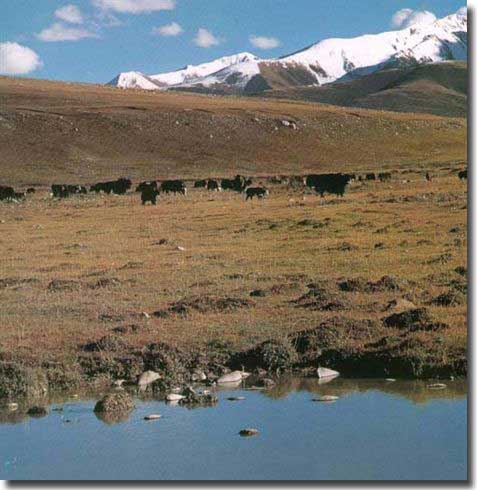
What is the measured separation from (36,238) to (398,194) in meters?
18.5

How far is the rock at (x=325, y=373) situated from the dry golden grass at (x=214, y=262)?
1.36 meters

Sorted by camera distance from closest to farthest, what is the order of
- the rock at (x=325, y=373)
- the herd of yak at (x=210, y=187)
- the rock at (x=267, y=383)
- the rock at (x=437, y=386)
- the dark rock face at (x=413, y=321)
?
the rock at (x=437, y=386) < the rock at (x=267, y=383) < the rock at (x=325, y=373) < the dark rock face at (x=413, y=321) < the herd of yak at (x=210, y=187)

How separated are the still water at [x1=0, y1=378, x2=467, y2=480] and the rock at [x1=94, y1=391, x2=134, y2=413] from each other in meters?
0.11

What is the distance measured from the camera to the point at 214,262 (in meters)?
22.6

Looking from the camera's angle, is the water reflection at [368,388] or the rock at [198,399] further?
the water reflection at [368,388]

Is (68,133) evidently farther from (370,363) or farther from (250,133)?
(370,363)

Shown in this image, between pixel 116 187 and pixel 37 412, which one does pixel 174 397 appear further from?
pixel 116 187

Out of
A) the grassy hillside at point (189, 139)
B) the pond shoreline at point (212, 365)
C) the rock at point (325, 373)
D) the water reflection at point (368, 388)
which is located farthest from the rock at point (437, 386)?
the grassy hillside at point (189, 139)

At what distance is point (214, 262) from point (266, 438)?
1209cm

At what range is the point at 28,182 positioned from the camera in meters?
73.1

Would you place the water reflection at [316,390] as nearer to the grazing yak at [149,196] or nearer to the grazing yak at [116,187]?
the grazing yak at [149,196]

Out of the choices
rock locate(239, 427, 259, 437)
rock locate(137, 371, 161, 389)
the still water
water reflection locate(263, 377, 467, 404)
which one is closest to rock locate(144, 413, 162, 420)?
the still water

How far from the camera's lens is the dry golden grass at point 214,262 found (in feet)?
50.6

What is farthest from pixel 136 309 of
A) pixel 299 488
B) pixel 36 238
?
pixel 36 238
